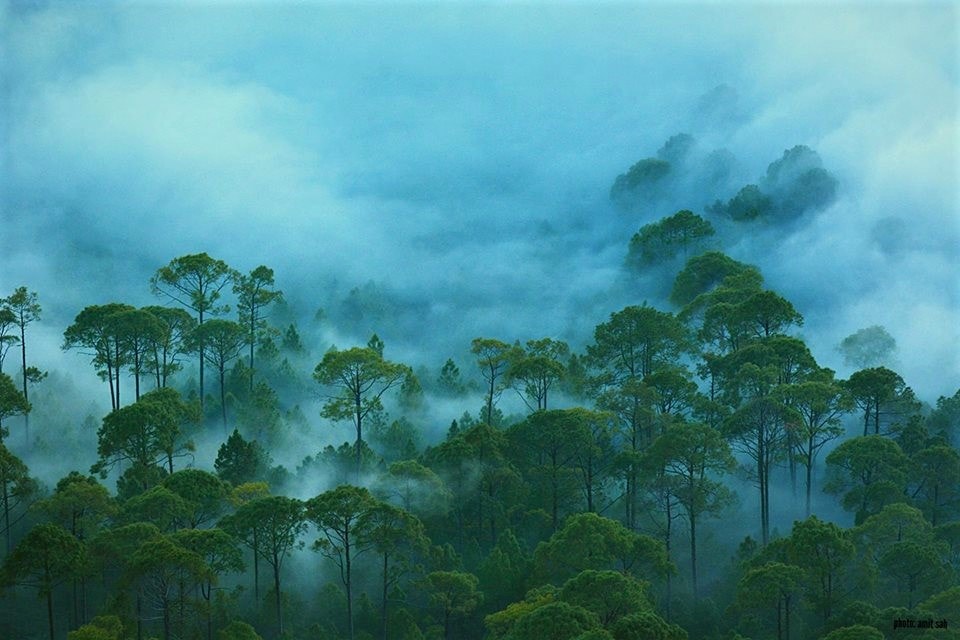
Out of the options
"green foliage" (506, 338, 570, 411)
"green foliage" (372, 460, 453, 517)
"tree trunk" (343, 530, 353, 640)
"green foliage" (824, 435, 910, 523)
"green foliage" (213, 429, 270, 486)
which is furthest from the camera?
"green foliage" (506, 338, 570, 411)

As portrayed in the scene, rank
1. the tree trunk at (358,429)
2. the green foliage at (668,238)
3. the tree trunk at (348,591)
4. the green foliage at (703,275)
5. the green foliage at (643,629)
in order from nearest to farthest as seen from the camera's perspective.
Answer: the green foliage at (643,629)
the tree trunk at (348,591)
the tree trunk at (358,429)
the green foliage at (703,275)
the green foliage at (668,238)

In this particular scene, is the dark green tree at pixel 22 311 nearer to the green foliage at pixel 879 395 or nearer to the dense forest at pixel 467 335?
the dense forest at pixel 467 335

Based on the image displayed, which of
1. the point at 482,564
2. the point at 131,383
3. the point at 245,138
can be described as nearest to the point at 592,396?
the point at 482,564

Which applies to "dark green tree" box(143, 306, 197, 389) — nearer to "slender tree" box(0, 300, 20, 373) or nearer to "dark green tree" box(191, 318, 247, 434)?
"dark green tree" box(191, 318, 247, 434)

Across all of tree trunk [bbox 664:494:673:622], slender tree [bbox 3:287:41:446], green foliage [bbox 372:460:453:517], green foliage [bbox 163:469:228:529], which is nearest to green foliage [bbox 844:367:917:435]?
tree trunk [bbox 664:494:673:622]

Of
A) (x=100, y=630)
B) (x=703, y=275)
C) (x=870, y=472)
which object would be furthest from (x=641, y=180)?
(x=100, y=630)

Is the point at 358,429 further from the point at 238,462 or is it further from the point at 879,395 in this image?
the point at 879,395

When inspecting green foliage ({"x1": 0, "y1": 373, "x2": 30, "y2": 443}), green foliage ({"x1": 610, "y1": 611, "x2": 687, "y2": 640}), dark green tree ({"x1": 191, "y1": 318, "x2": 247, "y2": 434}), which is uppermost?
dark green tree ({"x1": 191, "y1": 318, "x2": 247, "y2": 434})

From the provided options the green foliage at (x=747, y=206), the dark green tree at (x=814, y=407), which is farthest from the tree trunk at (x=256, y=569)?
the green foliage at (x=747, y=206)

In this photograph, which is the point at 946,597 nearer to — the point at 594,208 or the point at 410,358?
the point at 410,358
